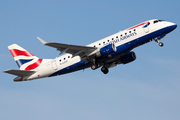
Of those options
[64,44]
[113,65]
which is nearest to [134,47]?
[113,65]

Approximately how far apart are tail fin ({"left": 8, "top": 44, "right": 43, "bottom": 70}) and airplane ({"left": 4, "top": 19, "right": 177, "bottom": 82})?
0.19 meters

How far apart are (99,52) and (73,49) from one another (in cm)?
337

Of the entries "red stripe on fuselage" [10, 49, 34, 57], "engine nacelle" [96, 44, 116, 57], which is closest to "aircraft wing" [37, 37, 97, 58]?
"engine nacelle" [96, 44, 116, 57]

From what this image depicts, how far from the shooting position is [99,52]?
3822cm

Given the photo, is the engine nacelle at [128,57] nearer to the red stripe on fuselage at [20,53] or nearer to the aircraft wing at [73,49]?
the aircraft wing at [73,49]

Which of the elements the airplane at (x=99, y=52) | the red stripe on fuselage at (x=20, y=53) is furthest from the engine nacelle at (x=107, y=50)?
the red stripe on fuselage at (x=20, y=53)

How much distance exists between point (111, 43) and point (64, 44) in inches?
258

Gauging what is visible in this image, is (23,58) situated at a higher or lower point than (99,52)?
higher

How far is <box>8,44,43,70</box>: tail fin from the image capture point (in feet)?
143

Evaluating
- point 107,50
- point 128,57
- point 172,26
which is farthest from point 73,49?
point 172,26

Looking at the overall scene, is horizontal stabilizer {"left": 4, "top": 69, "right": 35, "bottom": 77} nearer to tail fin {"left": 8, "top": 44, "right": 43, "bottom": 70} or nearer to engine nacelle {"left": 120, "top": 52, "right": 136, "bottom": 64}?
tail fin {"left": 8, "top": 44, "right": 43, "bottom": 70}

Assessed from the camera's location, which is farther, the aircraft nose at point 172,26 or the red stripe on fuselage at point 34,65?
the red stripe on fuselage at point 34,65

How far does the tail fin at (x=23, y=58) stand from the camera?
43487mm

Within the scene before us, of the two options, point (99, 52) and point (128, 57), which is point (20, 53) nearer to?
point (99, 52)
